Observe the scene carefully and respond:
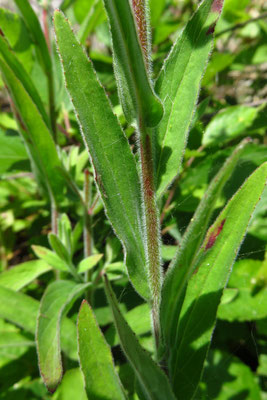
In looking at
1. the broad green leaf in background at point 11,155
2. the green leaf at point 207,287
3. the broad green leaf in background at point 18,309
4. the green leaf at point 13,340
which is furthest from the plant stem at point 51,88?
the green leaf at point 207,287

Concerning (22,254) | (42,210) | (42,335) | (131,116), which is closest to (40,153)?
(42,335)

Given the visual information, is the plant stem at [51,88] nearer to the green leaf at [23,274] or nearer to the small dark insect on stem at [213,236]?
the green leaf at [23,274]

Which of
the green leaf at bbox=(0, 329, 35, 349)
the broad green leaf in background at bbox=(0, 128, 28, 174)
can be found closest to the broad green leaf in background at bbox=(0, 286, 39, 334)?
the green leaf at bbox=(0, 329, 35, 349)

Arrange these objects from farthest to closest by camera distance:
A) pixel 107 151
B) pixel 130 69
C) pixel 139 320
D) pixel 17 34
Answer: pixel 17 34
pixel 139 320
pixel 107 151
pixel 130 69

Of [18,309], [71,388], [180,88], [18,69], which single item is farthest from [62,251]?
[180,88]

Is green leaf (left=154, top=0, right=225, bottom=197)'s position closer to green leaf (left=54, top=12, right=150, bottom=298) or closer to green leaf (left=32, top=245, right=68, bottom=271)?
green leaf (left=54, top=12, right=150, bottom=298)

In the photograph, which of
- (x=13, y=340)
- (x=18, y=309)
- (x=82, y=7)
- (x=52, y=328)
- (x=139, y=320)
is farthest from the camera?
(x=82, y=7)

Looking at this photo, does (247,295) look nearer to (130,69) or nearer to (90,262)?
(90,262)
